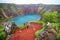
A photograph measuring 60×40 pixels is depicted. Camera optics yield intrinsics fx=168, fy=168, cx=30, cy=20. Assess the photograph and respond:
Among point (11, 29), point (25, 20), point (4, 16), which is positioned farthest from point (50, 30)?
point (4, 16)

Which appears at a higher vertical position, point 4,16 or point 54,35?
point 4,16

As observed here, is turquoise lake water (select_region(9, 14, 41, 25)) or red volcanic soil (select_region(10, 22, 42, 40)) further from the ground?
turquoise lake water (select_region(9, 14, 41, 25))

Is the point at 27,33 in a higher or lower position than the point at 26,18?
lower

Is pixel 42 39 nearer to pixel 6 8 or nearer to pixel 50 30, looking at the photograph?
pixel 50 30

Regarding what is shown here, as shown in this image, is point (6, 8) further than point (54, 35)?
Yes

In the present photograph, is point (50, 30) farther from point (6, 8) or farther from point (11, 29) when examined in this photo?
point (6, 8)

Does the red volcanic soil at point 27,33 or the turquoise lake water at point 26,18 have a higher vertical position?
the turquoise lake water at point 26,18
